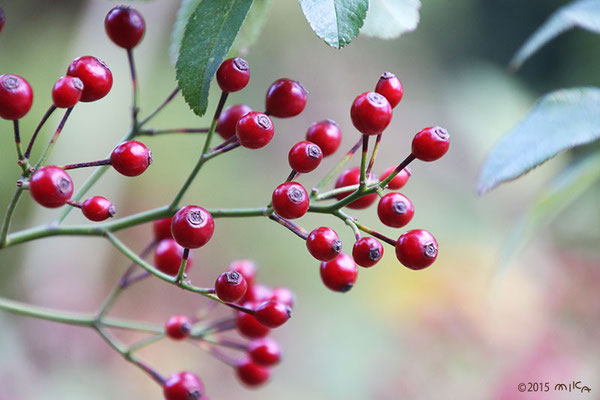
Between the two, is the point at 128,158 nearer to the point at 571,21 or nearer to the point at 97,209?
the point at 97,209

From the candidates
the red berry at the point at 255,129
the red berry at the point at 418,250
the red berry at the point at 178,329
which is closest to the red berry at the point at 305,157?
the red berry at the point at 255,129

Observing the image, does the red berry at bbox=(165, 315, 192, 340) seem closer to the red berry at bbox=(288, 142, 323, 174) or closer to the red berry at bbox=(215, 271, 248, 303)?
the red berry at bbox=(215, 271, 248, 303)

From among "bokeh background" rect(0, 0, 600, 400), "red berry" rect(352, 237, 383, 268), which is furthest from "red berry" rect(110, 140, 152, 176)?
"bokeh background" rect(0, 0, 600, 400)

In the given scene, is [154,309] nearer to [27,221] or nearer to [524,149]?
[27,221]

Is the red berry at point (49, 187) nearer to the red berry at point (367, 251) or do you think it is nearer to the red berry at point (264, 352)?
the red berry at point (367, 251)

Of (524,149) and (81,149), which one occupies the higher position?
(81,149)

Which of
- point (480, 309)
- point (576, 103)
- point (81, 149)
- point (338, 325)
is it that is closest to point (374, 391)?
point (338, 325)
